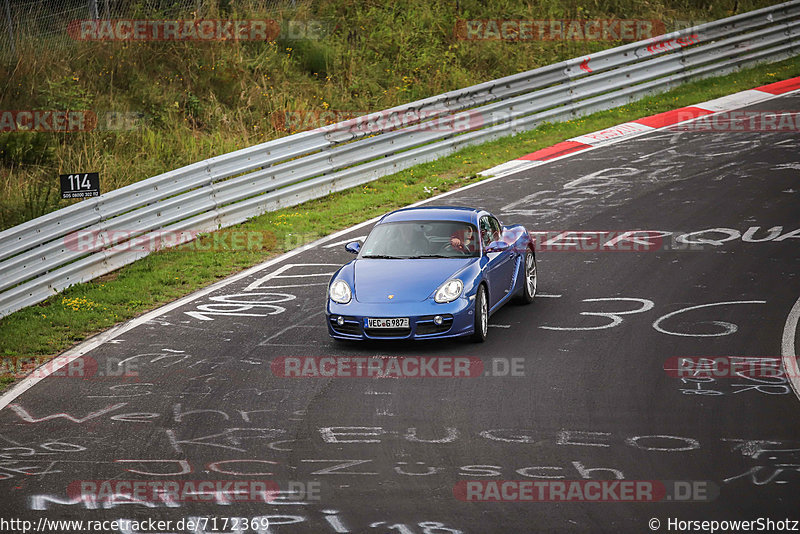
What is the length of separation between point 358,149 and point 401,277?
8.41 meters

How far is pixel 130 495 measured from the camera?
277 inches

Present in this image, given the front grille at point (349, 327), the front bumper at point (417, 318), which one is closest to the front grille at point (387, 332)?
the front bumper at point (417, 318)

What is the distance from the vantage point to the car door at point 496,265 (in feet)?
37.0

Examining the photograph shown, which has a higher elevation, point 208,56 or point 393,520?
point 208,56

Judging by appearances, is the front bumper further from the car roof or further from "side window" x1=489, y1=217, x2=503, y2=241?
"side window" x1=489, y1=217, x2=503, y2=241

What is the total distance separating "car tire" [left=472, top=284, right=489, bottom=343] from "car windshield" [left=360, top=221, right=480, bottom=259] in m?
0.75

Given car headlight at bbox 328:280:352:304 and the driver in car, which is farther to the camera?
the driver in car

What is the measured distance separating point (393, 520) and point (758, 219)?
11.0m

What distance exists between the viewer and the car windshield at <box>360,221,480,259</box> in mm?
11492

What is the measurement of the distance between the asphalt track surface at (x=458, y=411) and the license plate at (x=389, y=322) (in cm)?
37

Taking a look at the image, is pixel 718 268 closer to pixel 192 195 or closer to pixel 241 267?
pixel 241 267

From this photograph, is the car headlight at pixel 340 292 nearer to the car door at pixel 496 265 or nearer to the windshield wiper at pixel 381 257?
the windshield wiper at pixel 381 257

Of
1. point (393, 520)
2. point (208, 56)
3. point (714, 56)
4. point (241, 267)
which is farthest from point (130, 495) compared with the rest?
point (714, 56)

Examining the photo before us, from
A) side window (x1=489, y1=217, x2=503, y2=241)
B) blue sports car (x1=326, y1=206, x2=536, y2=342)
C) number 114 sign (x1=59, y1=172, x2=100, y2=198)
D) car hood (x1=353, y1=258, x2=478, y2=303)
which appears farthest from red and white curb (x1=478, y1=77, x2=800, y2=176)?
number 114 sign (x1=59, y1=172, x2=100, y2=198)
